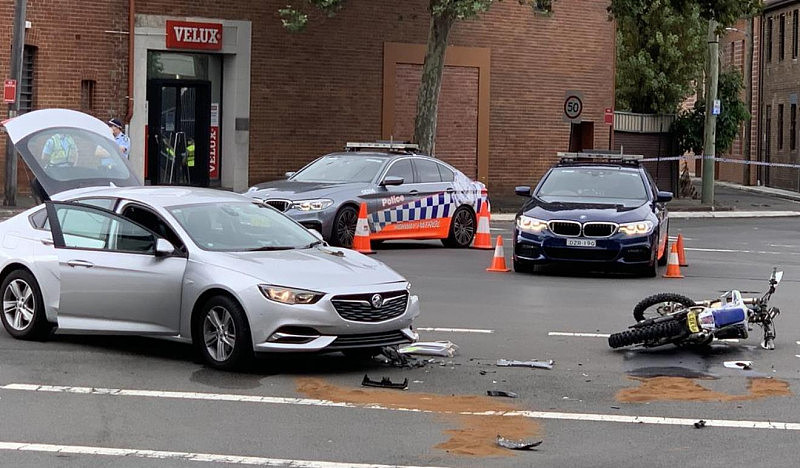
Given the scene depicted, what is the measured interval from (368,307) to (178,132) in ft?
76.1

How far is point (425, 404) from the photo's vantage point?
30.0ft

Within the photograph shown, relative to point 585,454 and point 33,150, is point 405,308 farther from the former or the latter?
point 33,150

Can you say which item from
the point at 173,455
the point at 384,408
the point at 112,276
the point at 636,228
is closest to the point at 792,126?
the point at 636,228

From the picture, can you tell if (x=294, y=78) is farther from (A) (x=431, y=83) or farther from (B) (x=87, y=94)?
(B) (x=87, y=94)

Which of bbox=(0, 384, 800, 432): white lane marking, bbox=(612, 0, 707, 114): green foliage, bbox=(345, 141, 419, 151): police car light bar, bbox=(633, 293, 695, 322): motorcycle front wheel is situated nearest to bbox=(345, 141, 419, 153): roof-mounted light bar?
bbox=(345, 141, 419, 151): police car light bar

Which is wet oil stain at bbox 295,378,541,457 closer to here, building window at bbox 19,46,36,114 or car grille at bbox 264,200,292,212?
car grille at bbox 264,200,292,212

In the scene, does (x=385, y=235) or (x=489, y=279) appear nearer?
(x=489, y=279)

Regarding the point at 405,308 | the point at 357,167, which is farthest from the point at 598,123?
the point at 405,308

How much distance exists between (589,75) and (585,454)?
33.3m

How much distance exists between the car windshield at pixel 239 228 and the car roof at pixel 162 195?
0.08 metres

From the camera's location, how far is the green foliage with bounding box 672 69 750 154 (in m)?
42.8

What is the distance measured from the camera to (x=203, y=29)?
32219mm

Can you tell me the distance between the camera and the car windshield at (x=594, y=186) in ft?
60.5

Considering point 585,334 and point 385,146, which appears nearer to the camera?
point 585,334
